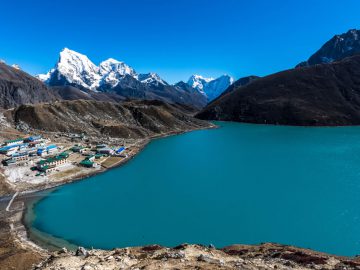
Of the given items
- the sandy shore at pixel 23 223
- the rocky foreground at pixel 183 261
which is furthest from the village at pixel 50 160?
the rocky foreground at pixel 183 261

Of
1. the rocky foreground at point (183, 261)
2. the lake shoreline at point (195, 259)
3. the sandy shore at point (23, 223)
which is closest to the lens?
the rocky foreground at point (183, 261)

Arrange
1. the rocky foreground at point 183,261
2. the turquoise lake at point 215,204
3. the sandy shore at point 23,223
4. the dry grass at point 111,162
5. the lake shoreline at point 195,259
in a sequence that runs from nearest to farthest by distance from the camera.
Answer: the rocky foreground at point 183,261, the lake shoreline at point 195,259, the sandy shore at point 23,223, the turquoise lake at point 215,204, the dry grass at point 111,162

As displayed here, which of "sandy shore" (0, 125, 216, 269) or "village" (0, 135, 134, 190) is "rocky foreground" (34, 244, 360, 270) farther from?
"village" (0, 135, 134, 190)

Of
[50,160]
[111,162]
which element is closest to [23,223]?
[50,160]

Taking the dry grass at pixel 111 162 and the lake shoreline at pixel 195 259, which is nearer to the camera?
the lake shoreline at pixel 195 259

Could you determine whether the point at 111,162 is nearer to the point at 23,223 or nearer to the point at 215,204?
the point at 23,223

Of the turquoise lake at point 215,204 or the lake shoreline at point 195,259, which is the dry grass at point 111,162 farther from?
the lake shoreline at point 195,259
